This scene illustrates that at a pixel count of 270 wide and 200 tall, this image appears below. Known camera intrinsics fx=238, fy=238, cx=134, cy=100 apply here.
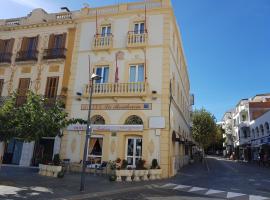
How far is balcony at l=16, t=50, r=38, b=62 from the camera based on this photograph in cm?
2017

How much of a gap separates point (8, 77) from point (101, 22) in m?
9.29

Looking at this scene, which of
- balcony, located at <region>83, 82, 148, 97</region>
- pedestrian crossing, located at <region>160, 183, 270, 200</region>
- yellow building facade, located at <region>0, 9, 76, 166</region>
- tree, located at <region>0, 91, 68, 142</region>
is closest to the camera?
pedestrian crossing, located at <region>160, 183, 270, 200</region>

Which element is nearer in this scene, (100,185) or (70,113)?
(100,185)

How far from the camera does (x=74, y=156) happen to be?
17.2m

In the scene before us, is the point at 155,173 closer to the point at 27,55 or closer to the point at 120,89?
the point at 120,89

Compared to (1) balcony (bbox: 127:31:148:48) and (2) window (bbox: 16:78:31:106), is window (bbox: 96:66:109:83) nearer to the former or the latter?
(1) balcony (bbox: 127:31:148:48)

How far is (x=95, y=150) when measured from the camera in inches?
677

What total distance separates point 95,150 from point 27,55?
34.1 ft

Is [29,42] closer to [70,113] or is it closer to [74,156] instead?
[70,113]

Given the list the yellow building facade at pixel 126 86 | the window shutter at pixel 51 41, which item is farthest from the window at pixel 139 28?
the window shutter at pixel 51 41

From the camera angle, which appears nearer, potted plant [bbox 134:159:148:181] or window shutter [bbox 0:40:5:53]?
potted plant [bbox 134:159:148:181]

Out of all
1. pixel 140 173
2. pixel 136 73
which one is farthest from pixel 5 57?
pixel 140 173

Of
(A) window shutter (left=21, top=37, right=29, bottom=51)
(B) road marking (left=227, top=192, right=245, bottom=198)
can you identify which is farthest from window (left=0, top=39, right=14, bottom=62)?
(B) road marking (left=227, top=192, right=245, bottom=198)

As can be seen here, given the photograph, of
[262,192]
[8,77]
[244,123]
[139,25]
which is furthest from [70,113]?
[244,123]
